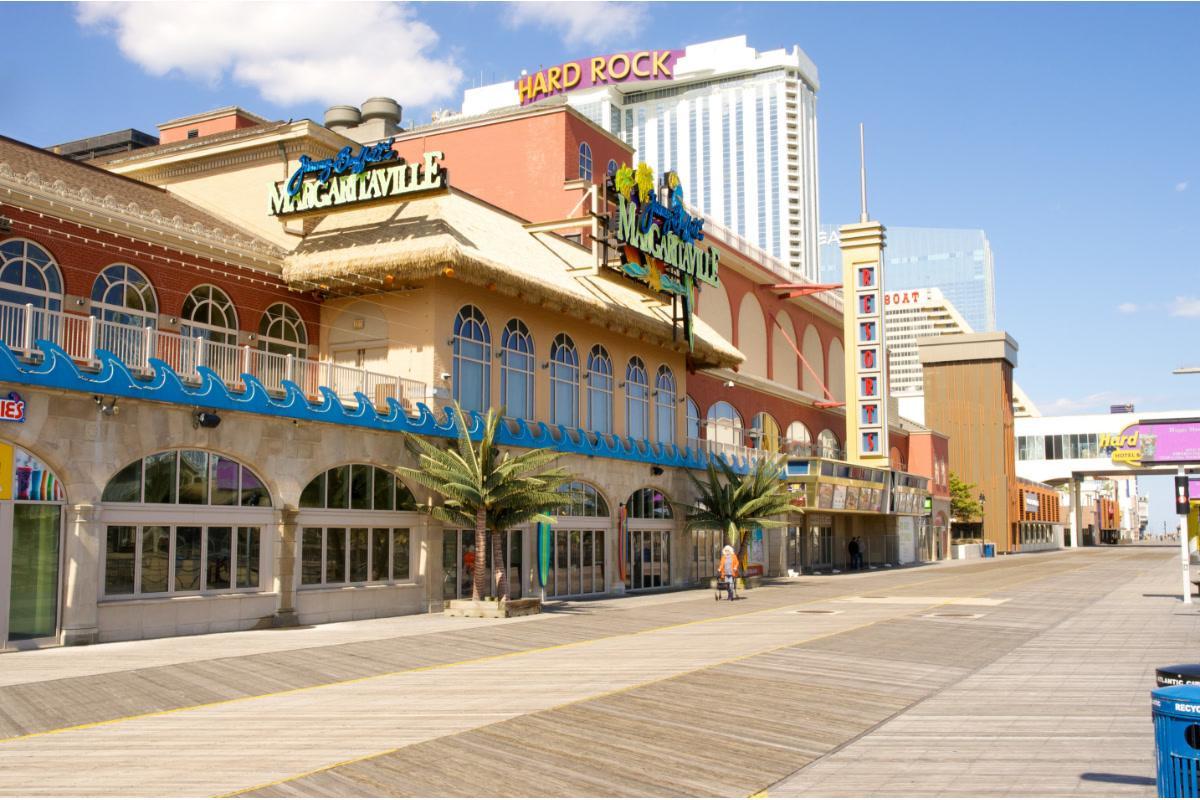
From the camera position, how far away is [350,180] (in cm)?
3033

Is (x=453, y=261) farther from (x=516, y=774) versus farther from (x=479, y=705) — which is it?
(x=516, y=774)

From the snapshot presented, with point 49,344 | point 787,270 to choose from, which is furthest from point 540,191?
point 49,344

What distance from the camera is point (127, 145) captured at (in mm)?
41438

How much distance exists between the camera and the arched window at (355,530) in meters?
25.2

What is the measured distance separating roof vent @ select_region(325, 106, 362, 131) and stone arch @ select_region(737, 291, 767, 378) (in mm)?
20063

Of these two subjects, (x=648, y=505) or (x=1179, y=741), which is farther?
(x=648, y=505)

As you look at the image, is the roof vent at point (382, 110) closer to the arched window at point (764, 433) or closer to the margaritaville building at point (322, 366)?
the margaritaville building at point (322, 366)

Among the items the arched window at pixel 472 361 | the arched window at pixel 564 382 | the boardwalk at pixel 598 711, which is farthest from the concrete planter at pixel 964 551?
the boardwalk at pixel 598 711

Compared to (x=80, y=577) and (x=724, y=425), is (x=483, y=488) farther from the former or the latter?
(x=724, y=425)

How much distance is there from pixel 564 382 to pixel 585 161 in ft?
41.4

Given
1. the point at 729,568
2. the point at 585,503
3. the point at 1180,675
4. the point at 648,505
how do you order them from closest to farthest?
the point at 1180,675 → the point at 729,568 → the point at 585,503 → the point at 648,505

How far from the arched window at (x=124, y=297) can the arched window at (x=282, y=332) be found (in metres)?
3.51

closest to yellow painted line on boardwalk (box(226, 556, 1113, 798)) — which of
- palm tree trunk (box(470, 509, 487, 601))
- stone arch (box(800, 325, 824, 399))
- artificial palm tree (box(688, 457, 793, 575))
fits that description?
palm tree trunk (box(470, 509, 487, 601))

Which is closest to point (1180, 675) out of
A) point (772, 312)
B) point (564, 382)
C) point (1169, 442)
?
point (1169, 442)
